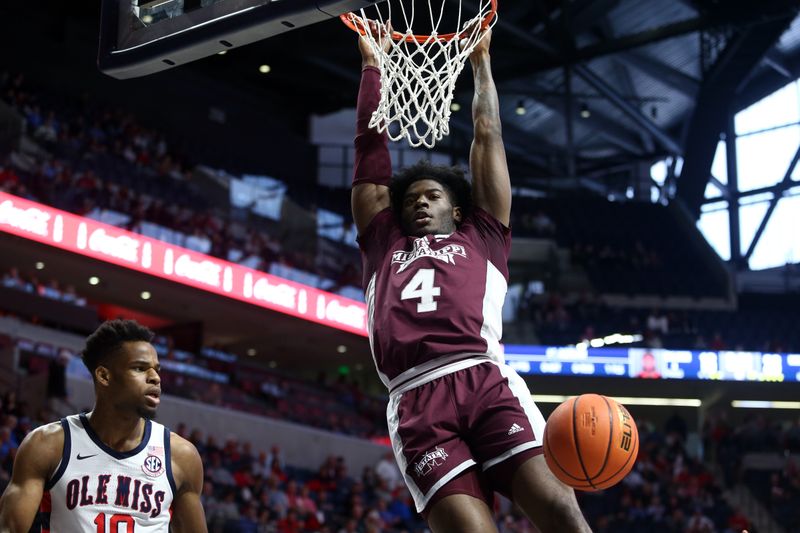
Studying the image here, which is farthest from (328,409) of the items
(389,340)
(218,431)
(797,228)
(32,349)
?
(389,340)

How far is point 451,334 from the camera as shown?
168 inches

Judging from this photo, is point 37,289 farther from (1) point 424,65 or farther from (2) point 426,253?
(2) point 426,253

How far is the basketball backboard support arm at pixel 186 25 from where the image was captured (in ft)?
15.8

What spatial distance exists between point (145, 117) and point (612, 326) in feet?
40.3

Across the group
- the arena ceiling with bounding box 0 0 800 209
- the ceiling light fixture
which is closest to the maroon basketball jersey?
the arena ceiling with bounding box 0 0 800 209

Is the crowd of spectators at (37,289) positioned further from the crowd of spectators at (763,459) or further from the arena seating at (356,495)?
the crowd of spectators at (763,459)

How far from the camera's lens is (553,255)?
29.4 metres

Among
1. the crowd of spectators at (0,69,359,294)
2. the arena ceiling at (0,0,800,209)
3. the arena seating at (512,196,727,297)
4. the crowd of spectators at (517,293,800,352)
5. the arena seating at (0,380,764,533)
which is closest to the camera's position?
the arena seating at (0,380,764,533)

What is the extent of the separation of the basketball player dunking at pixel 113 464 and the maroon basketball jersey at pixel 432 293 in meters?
0.98

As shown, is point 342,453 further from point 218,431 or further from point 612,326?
point 612,326

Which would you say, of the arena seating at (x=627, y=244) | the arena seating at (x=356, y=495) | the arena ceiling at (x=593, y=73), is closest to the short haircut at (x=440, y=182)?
the arena seating at (x=356, y=495)

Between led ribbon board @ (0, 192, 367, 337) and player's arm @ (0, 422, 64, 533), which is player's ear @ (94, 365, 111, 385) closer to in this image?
player's arm @ (0, 422, 64, 533)

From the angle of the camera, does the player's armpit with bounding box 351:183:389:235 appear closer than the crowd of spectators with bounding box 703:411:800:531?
Yes

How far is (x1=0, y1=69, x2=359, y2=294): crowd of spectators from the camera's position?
18391 mm
